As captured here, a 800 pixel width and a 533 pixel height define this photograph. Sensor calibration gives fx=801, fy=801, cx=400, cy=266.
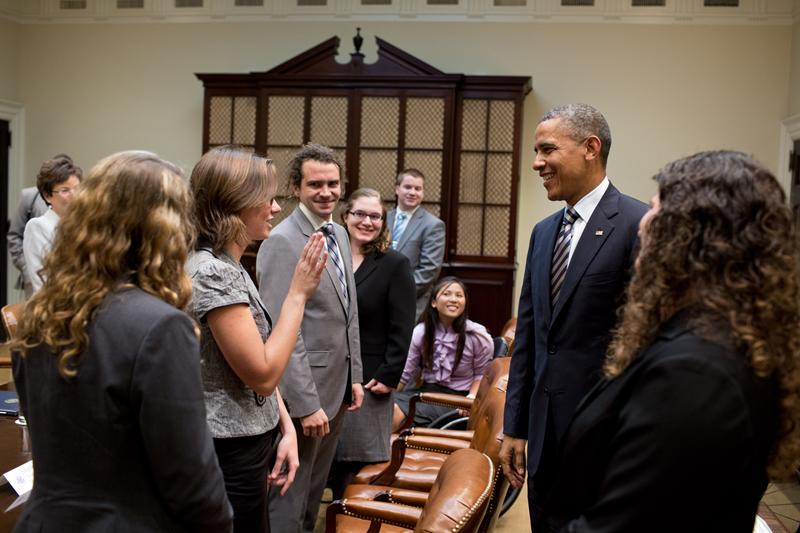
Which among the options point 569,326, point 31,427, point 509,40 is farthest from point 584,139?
point 509,40

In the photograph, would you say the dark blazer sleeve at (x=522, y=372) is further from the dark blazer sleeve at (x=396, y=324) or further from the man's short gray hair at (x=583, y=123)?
the dark blazer sleeve at (x=396, y=324)

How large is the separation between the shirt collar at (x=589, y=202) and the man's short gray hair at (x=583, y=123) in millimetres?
90

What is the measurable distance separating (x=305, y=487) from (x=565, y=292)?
1154mm

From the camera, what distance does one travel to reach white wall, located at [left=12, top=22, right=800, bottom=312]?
7.30 meters

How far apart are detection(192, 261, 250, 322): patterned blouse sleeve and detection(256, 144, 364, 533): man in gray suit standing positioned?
0.80 metres

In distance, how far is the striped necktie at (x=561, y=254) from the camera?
2.28 metres

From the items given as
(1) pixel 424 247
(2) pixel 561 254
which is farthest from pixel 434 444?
(1) pixel 424 247

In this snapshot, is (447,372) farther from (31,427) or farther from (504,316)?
(31,427)

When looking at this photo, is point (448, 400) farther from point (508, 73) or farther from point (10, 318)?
point (508, 73)

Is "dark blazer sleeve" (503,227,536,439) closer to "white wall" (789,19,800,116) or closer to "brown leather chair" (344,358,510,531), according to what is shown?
"brown leather chair" (344,358,510,531)

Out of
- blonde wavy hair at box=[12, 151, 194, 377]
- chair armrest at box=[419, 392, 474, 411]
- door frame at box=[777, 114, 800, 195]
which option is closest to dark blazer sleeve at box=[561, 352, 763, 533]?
blonde wavy hair at box=[12, 151, 194, 377]

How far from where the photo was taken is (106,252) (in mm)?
1276

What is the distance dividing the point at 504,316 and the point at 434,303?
8.67ft

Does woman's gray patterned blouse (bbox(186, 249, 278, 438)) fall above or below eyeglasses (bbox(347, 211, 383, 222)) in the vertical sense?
below
